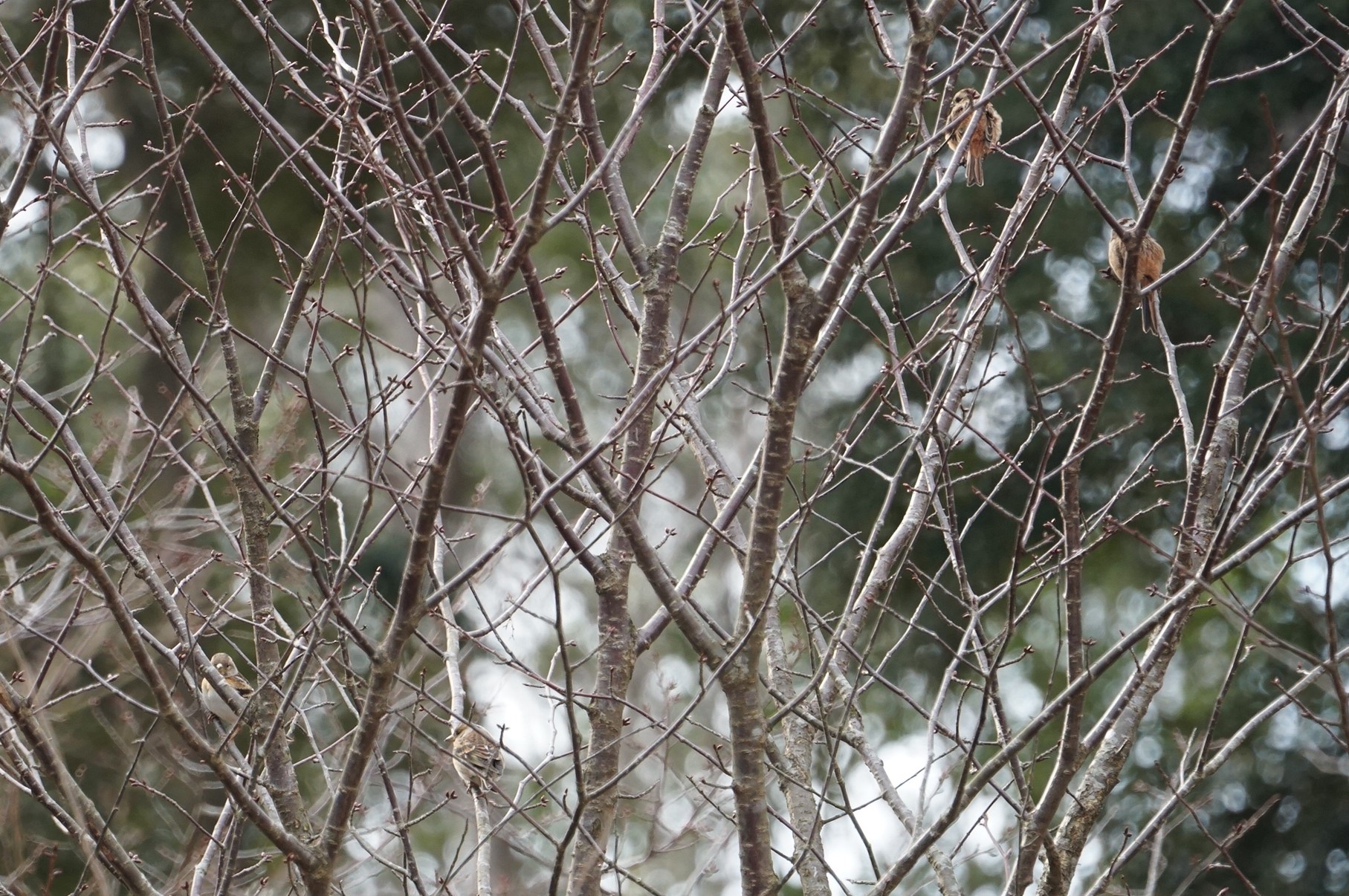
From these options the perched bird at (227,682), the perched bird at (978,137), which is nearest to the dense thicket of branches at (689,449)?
the perched bird at (978,137)

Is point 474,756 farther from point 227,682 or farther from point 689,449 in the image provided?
point 689,449

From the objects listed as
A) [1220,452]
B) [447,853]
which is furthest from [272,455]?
[447,853]

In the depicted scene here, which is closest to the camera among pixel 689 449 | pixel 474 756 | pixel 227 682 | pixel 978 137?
pixel 978 137

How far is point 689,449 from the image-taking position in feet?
23.5

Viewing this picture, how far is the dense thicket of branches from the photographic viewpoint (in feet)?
7.91

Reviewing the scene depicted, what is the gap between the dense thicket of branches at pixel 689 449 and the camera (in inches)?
94.9

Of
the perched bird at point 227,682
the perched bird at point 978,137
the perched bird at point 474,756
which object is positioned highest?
the perched bird at point 978,137

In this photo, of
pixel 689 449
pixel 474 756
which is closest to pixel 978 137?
pixel 474 756

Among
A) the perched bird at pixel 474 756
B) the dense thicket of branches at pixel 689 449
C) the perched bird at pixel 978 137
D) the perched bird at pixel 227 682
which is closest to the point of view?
the dense thicket of branches at pixel 689 449

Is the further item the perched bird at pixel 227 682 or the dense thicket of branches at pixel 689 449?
the perched bird at pixel 227 682

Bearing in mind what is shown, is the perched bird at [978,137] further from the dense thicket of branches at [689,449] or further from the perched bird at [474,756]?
the perched bird at [474,756]

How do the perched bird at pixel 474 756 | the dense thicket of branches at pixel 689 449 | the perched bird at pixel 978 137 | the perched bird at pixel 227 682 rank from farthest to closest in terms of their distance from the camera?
the perched bird at pixel 227 682 → the perched bird at pixel 978 137 → the perched bird at pixel 474 756 → the dense thicket of branches at pixel 689 449

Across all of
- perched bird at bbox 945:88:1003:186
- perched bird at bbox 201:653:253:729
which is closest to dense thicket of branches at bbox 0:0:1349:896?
perched bird at bbox 945:88:1003:186

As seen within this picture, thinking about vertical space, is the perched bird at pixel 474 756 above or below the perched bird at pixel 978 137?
below
